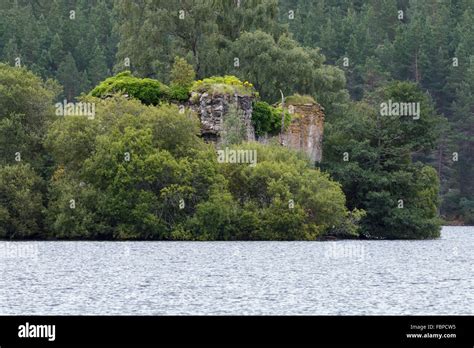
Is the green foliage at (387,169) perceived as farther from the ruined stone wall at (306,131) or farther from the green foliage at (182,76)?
the green foliage at (182,76)

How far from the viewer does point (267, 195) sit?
69.4 meters

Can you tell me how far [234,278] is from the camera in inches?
1731

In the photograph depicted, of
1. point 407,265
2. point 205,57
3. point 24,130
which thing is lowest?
point 407,265

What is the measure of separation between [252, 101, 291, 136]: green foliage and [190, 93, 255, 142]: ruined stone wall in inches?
25.3

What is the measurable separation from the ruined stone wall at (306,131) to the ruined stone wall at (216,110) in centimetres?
342

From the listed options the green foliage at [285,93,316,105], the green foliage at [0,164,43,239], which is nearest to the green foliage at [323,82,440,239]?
the green foliage at [285,93,316,105]

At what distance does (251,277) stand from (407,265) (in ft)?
31.5

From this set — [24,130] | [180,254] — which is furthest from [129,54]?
[180,254]

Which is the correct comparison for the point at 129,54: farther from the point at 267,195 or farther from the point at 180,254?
the point at 180,254

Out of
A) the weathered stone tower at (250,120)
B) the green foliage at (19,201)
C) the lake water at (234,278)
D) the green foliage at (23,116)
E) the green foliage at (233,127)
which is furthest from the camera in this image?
the weathered stone tower at (250,120)

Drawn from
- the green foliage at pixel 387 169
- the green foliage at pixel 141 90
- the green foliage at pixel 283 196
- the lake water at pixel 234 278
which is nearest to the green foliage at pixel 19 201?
the lake water at pixel 234 278

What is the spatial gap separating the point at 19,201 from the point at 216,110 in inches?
497

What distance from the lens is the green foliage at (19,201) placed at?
68.7m

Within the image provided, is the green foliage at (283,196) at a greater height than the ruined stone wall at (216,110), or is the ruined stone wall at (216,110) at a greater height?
the ruined stone wall at (216,110)
